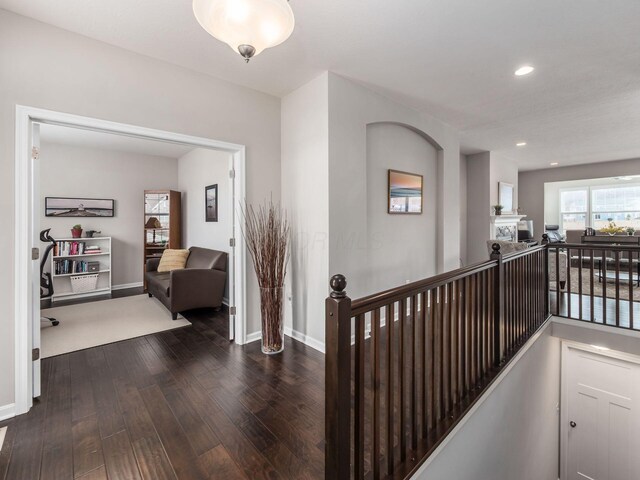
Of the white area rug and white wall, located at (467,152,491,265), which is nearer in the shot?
the white area rug

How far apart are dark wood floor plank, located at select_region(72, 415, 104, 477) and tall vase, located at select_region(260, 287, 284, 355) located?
1386 mm

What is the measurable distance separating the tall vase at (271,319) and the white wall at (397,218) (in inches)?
41.1

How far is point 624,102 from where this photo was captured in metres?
3.67

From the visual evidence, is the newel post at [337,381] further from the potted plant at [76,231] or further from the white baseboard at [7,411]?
the potted plant at [76,231]

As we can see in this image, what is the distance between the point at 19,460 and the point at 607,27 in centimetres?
466

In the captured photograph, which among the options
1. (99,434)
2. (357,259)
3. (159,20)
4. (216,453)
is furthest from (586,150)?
(99,434)

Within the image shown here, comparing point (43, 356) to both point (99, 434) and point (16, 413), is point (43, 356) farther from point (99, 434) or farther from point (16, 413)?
point (99, 434)

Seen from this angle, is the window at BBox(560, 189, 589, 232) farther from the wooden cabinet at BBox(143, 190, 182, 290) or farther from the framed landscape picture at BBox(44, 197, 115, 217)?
the framed landscape picture at BBox(44, 197, 115, 217)

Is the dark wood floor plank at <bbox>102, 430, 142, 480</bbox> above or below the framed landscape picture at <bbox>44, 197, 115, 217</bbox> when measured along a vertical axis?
below

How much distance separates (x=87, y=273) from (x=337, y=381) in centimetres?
582

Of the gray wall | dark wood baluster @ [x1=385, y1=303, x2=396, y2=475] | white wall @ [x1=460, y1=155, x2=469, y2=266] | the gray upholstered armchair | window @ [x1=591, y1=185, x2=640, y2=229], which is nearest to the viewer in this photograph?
dark wood baluster @ [x1=385, y1=303, x2=396, y2=475]

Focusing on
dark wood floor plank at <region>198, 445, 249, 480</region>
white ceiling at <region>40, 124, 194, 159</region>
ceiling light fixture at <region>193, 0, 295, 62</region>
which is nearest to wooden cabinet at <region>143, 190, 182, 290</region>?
white ceiling at <region>40, 124, 194, 159</region>

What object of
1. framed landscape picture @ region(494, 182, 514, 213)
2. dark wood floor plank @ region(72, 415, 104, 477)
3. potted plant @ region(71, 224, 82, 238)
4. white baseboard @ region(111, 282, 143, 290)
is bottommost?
dark wood floor plank @ region(72, 415, 104, 477)

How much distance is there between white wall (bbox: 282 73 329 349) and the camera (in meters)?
2.95
